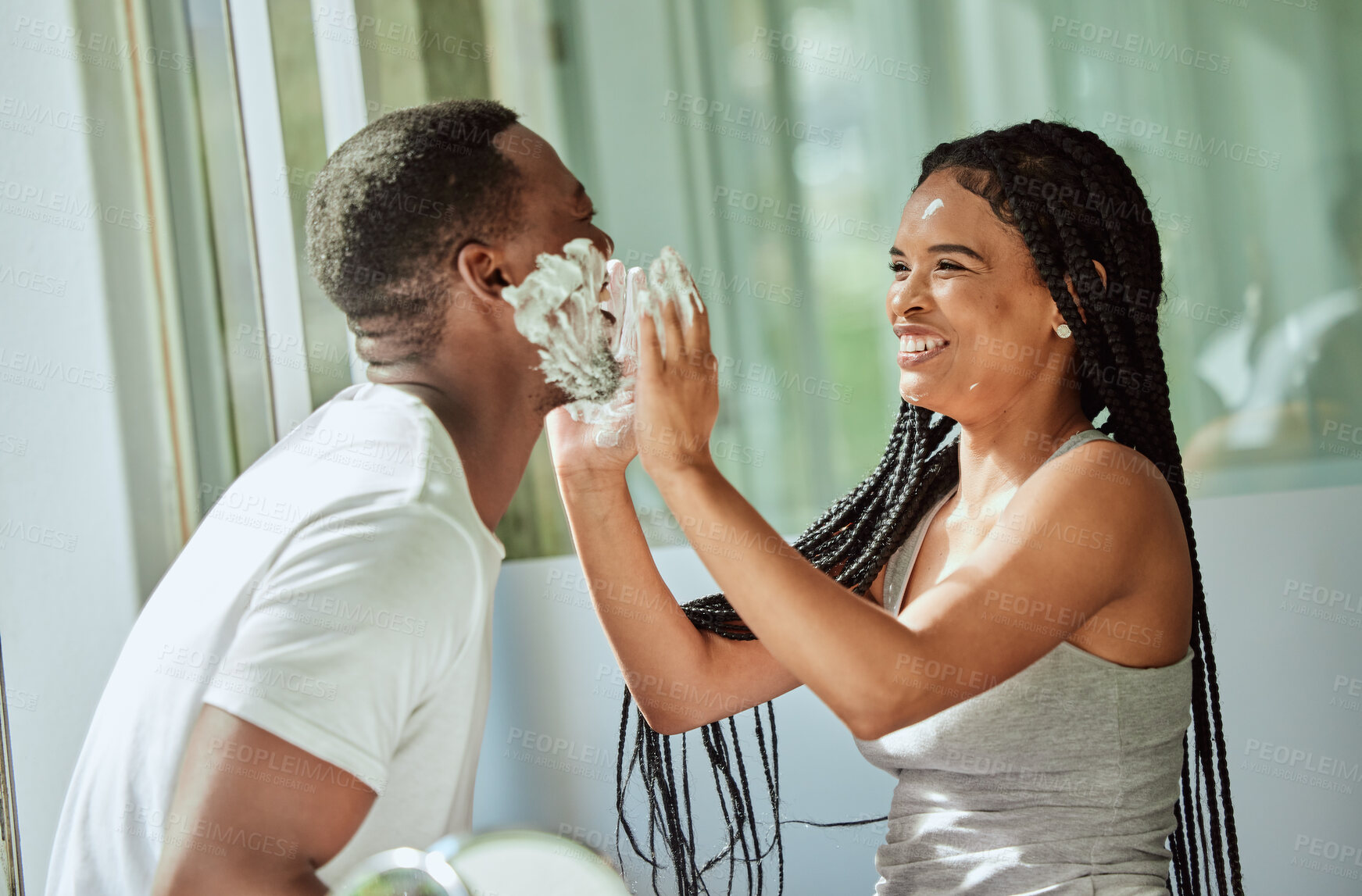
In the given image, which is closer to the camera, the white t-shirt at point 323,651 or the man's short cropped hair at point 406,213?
the white t-shirt at point 323,651

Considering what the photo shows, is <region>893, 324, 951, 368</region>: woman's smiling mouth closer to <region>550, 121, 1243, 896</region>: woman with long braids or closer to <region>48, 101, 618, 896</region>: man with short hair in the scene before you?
<region>550, 121, 1243, 896</region>: woman with long braids

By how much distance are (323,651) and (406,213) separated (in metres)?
0.33

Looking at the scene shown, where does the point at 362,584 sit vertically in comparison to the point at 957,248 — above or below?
below

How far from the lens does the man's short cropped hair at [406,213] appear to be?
79 centimetres

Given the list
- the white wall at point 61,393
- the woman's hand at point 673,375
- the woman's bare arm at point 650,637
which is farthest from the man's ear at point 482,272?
the white wall at point 61,393

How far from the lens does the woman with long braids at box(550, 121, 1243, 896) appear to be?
31.6 inches

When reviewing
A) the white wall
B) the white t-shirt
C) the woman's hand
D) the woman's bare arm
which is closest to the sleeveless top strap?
the woman's bare arm

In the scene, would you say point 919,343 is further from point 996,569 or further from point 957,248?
point 996,569

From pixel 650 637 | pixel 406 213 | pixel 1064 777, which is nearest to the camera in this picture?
pixel 406 213

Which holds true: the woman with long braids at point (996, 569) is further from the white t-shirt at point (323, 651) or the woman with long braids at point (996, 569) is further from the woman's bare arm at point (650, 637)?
the white t-shirt at point (323, 651)

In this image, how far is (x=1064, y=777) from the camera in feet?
3.06

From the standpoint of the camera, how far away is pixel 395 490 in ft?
2.40

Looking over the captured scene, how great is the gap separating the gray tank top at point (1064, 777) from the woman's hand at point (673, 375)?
1.16 feet

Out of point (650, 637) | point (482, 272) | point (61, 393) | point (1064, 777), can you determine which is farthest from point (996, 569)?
point (61, 393)
